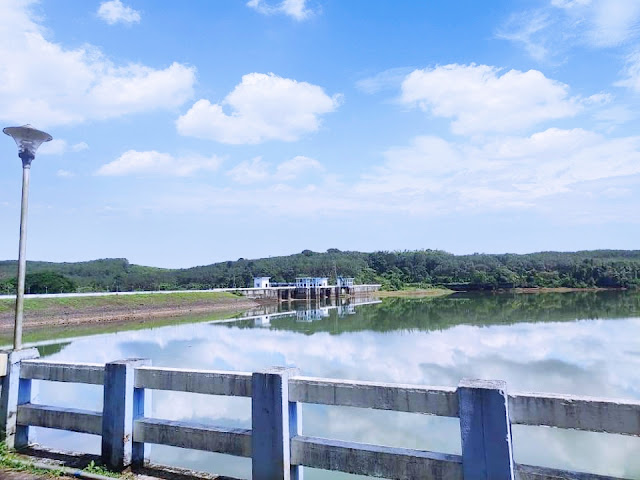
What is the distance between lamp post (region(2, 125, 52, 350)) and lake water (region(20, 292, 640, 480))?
118 inches

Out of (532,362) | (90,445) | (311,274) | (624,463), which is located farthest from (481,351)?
(311,274)

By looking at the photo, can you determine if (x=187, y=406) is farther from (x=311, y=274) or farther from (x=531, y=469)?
(x=311, y=274)

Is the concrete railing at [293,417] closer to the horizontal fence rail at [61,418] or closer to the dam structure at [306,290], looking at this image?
the horizontal fence rail at [61,418]

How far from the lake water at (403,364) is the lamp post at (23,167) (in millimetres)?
3008

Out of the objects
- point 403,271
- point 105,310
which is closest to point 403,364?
point 105,310

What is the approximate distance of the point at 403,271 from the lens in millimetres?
115562

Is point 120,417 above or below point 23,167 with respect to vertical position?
below

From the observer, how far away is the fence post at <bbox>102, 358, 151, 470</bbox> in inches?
181

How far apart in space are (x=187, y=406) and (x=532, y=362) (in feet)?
39.2

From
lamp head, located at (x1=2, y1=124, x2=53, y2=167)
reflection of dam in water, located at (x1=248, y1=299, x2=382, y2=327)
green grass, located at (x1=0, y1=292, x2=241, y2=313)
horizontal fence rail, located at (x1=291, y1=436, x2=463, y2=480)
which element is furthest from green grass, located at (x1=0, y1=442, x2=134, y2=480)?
green grass, located at (x1=0, y1=292, x2=241, y2=313)

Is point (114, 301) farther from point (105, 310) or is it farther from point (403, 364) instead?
point (403, 364)

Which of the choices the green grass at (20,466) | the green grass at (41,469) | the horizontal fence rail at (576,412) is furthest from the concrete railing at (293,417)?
the green grass at (20,466)

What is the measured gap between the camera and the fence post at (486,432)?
11.0 ft

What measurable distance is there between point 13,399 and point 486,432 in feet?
16.4
